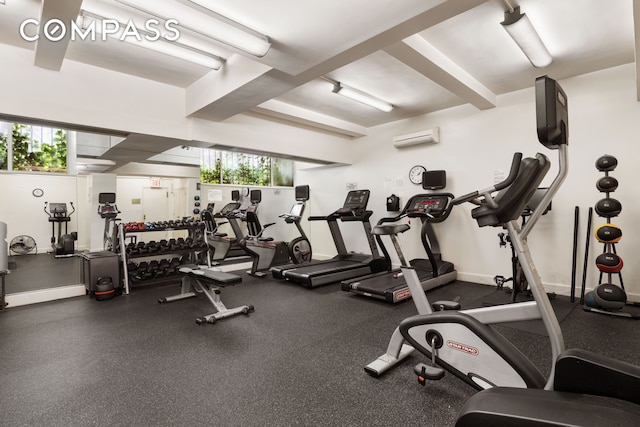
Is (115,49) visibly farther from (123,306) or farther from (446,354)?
(446,354)

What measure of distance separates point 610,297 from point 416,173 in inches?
125

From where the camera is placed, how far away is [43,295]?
4230mm

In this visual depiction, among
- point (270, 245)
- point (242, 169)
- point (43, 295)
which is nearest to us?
point (43, 295)

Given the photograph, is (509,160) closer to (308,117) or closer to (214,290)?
(308,117)

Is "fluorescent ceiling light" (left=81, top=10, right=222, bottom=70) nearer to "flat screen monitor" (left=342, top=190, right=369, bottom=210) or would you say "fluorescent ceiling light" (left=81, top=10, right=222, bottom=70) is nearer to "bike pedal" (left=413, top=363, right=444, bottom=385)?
"flat screen monitor" (left=342, top=190, right=369, bottom=210)

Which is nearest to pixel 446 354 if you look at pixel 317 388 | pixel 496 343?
pixel 496 343

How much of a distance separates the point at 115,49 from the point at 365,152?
457 cm

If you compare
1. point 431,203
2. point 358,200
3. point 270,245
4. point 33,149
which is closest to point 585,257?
point 431,203

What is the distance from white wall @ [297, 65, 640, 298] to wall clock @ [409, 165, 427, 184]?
0.10 metres

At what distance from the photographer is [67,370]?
2.41m

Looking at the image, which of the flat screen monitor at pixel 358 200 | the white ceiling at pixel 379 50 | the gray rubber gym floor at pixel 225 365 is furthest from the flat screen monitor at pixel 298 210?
the gray rubber gym floor at pixel 225 365

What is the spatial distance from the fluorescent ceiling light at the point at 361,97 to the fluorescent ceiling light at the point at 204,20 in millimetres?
1768

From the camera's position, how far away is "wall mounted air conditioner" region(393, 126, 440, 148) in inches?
212

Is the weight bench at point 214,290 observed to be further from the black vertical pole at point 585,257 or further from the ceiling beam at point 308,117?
the black vertical pole at point 585,257
